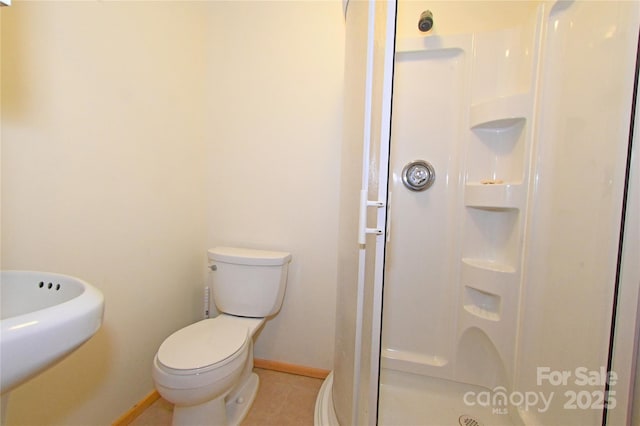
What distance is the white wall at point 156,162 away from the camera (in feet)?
2.91

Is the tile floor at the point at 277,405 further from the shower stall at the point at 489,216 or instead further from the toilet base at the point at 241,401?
the shower stall at the point at 489,216

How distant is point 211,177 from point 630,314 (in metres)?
1.85

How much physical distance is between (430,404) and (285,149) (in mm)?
1503

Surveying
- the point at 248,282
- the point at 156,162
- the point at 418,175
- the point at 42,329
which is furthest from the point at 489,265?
the point at 156,162

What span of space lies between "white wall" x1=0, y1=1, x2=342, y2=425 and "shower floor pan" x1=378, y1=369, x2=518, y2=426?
16.0 inches

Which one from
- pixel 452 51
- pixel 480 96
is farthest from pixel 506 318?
pixel 452 51

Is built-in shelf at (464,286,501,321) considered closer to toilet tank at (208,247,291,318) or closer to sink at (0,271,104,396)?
toilet tank at (208,247,291,318)

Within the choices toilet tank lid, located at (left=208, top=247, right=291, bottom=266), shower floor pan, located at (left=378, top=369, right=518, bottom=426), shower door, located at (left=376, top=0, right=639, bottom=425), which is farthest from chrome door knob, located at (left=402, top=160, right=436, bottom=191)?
shower floor pan, located at (left=378, top=369, right=518, bottom=426)

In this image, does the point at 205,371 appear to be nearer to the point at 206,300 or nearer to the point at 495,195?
the point at 206,300

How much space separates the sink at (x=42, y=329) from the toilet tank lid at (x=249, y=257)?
751 mm

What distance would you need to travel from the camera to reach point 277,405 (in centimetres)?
132

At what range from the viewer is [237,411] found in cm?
124

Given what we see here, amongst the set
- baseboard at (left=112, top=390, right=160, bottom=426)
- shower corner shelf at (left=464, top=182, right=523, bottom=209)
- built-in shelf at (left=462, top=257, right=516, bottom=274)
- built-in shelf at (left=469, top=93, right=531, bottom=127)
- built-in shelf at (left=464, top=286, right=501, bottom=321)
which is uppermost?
built-in shelf at (left=469, top=93, right=531, bottom=127)

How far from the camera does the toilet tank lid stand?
54.2 inches
